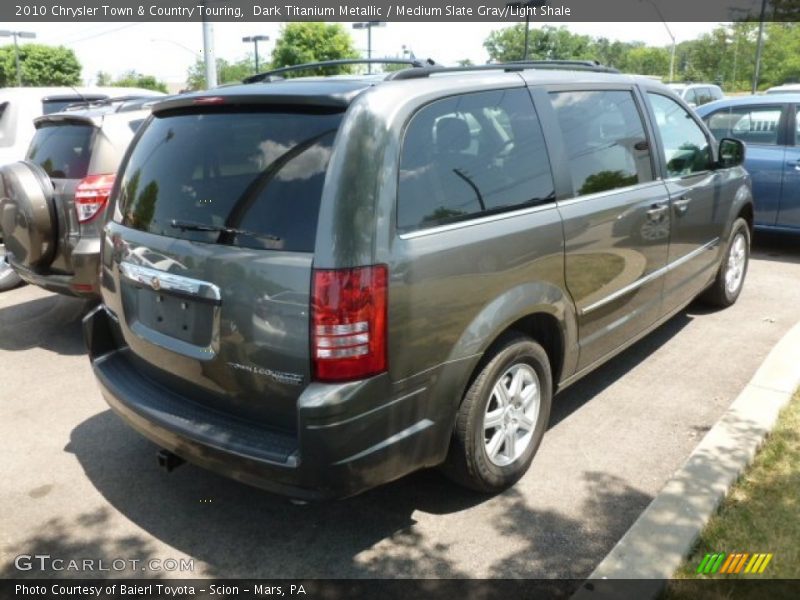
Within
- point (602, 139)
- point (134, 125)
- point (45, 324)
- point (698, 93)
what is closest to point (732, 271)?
point (602, 139)

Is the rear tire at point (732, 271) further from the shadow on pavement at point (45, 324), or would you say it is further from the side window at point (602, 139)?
the shadow on pavement at point (45, 324)

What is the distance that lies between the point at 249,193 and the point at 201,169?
14.4 inches

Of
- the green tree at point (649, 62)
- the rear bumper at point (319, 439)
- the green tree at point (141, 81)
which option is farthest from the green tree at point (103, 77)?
the rear bumper at point (319, 439)

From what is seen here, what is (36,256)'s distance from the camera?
16.9 ft

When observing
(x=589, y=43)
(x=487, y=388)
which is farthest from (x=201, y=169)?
(x=589, y=43)

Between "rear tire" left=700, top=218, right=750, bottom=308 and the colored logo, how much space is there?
338 cm

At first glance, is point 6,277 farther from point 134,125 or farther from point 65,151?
point 134,125

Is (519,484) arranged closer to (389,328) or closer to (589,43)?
(389,328)

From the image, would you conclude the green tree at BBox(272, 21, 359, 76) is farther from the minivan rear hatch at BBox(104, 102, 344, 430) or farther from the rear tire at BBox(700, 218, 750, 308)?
the minivan rear hatch at BBox(104, 102, 344, 430)

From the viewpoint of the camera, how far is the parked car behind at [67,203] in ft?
16.5

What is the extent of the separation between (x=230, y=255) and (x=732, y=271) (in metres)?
4.81

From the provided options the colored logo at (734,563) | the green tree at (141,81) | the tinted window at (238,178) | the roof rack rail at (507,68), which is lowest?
the colored logo at (734,563)

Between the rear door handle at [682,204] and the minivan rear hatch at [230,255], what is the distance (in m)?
2.74

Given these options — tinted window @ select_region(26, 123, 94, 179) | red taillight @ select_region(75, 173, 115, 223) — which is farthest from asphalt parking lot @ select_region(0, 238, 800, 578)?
tinted window @ select_region(26, 123, 94, 179)
